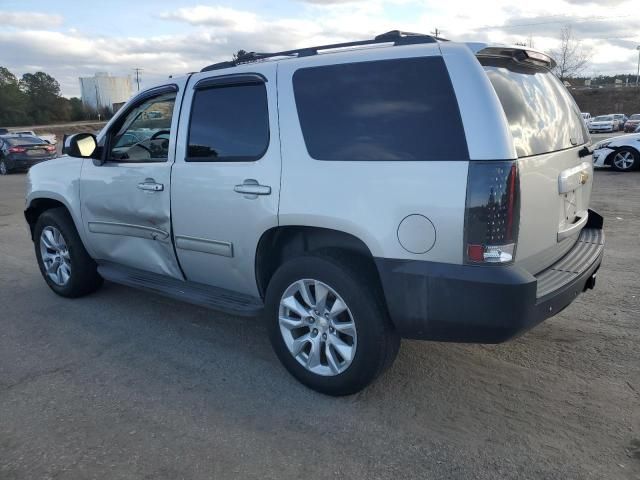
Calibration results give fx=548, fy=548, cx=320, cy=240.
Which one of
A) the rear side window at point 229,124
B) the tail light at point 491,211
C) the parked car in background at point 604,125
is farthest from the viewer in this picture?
the parked car in background at point 604,125

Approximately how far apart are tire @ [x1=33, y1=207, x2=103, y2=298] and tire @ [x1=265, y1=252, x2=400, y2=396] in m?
2.45

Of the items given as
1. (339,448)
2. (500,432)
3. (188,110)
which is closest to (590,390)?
(500,432)

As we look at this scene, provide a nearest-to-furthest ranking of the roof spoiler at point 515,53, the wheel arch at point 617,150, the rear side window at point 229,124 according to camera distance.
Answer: the roof spoiler at point 515,53 → the rear side window at point 229,124 → the wheel arch at point 617,150

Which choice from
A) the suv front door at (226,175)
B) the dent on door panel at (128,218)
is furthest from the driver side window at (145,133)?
the suv front door at (226,175)

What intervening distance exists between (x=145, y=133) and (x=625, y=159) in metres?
13.9

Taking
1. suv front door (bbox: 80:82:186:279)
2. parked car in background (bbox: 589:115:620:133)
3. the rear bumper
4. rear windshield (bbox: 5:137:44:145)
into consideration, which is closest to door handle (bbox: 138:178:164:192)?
suv front door (bbox: 80:82:186:279)

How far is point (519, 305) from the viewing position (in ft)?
8.84

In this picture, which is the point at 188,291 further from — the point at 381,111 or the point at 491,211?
the point at 491,211

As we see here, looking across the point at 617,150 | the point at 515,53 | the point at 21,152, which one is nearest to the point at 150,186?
the point at 515,53

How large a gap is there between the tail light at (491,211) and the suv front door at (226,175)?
3.99 ft

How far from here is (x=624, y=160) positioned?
575 inches

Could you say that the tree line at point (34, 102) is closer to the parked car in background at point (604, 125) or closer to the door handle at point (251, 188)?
the parked car in background at point (604, 125)

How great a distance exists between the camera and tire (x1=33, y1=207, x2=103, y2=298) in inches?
199

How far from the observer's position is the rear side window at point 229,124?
3545mm
